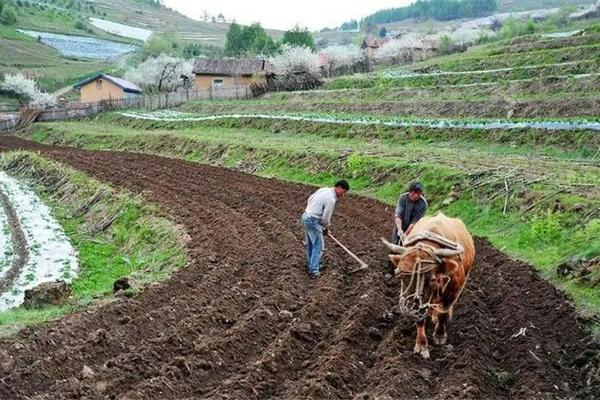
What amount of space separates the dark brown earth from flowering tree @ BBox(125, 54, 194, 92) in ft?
186

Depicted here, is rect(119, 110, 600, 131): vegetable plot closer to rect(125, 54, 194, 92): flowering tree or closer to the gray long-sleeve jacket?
the gray long-sleeve jacket

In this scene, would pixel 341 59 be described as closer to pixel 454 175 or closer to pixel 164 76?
pixel 164 76

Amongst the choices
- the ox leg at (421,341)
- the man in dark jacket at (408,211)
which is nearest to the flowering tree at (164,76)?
the man in dark jacket at (408,211)

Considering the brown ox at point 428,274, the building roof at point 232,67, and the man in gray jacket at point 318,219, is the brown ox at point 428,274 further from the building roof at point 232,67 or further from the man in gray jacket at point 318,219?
the building roof at point 232,67

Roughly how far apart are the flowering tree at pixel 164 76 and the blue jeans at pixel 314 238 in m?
55.9

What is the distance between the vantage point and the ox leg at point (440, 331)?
9.31 m

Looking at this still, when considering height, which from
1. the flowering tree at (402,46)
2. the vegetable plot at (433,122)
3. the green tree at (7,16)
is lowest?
the vegetable plot at (433,122)

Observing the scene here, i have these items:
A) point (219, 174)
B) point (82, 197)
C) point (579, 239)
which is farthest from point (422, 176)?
point (82, 197)

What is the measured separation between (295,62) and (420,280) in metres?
57.7

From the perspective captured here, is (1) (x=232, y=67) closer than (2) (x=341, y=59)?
Yes

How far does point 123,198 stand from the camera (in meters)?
21.6

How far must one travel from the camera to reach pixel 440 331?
9.43 m

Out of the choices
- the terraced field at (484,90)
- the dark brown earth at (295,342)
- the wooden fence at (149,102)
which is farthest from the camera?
the wooden fence at (149,102)

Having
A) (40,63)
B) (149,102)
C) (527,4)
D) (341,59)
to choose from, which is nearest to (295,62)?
(341,59)
